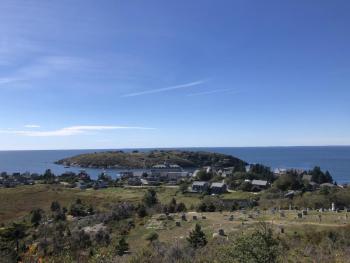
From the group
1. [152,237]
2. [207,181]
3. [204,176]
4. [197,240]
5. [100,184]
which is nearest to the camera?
[197,240]

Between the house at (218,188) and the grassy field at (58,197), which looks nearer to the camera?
the grassy field at (58,197)

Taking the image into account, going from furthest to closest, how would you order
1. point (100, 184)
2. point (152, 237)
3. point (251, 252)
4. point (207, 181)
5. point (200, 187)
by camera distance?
point (100, 184), point (207, 181), point (200, 187), point (152, 237), point (251, 252)

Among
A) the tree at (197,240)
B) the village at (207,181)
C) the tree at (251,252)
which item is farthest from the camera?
the village at (207,181)

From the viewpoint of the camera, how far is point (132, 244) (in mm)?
30312

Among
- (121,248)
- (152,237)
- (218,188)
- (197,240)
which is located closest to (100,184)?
(218,188)

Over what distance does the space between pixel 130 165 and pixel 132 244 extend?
163664 millimetres

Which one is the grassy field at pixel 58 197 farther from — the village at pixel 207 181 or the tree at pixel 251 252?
the tree at pixel 251 252

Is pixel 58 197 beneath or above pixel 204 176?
beneath

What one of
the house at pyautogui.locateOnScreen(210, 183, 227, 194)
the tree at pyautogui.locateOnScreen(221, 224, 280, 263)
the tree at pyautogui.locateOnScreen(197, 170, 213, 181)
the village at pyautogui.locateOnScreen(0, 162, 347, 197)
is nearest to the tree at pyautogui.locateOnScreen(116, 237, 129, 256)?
A: the tree at pyautogui.locateOnScreen(221, 224, 280, 263)

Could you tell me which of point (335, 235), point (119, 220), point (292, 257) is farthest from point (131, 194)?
point (292, 257)

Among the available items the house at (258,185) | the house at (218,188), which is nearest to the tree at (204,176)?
the house at (258,185)

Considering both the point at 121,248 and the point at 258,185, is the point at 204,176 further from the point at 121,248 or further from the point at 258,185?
the point at 121,248

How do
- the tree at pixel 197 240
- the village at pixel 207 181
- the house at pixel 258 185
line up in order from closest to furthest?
the tree at pixel 197 240
the house at pixel 258 185
the village at pixel 207 181

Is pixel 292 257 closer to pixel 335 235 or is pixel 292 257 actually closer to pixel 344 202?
pixel 335 235
